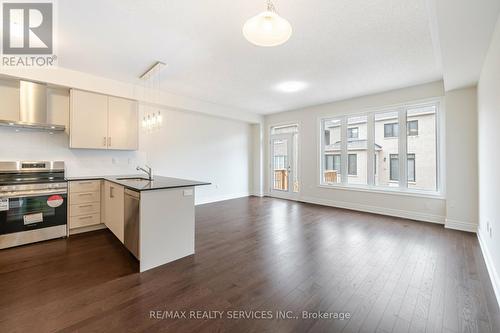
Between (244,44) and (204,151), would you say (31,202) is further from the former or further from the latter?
(244,44)

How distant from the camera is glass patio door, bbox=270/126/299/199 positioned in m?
6.84

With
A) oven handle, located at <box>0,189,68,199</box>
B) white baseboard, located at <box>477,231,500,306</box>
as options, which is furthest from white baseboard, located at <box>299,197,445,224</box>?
oven handle, located at <box>0,189,68,199</box>

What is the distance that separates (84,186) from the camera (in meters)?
3.68

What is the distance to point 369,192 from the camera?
5176 mm

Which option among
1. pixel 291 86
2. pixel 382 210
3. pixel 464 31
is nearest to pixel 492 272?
pixel 464 31

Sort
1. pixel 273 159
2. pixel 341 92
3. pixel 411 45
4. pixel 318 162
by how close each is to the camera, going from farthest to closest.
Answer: pixel 273 159 → pixel 318 162 → pixel 341 92 → pixel 411 45

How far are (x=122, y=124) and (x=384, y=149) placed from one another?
5708 millimetres

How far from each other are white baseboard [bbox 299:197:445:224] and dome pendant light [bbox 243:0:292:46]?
15.2 ft

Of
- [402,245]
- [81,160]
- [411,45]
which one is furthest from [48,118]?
[402,245]

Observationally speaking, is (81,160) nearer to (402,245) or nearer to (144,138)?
(144,138)

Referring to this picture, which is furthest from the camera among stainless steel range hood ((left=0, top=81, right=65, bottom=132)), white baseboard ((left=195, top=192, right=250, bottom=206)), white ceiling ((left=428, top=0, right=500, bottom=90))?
white baseboard ((left=195, top=192, right=250, bottom=206))

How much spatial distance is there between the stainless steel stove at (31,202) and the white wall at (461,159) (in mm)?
6708

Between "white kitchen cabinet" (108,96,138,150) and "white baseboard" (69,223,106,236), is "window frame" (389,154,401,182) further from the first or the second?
"white baseboard" (69,223,106,236)

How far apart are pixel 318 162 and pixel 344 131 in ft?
3.51
